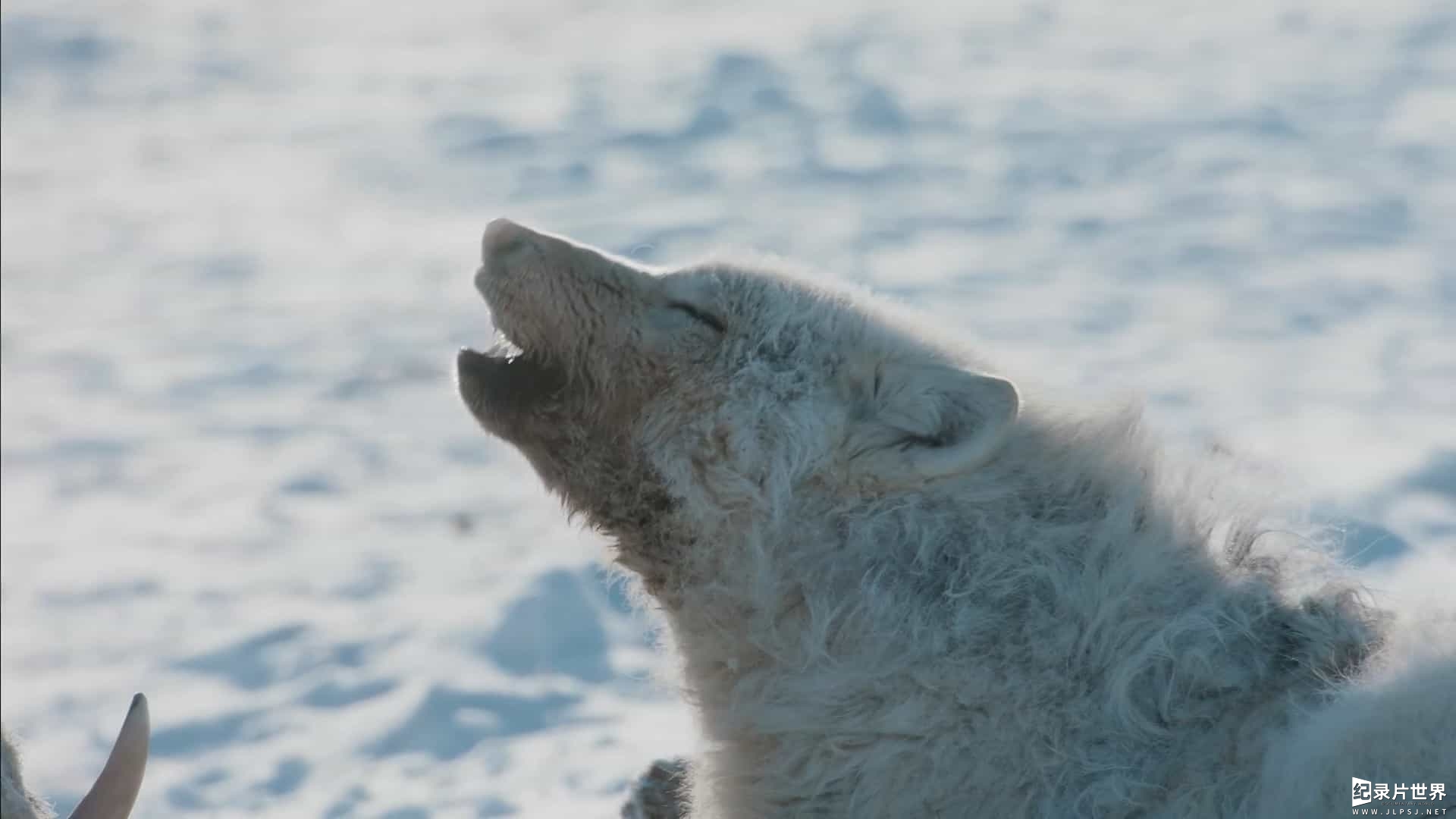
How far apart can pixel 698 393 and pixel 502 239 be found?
658 millimetres

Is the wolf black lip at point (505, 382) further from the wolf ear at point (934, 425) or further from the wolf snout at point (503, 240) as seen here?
the wolf ear at point (934, 425)

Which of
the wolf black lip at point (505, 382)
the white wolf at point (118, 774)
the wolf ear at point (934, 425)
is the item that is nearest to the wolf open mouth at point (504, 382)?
the wolf black lip at point (505, 382)

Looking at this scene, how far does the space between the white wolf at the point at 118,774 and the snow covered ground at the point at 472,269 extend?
132 centimetres

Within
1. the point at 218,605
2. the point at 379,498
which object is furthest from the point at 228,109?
the point at 218,605

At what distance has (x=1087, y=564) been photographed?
3613 mm

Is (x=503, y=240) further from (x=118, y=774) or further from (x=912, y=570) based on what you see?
(x=118, y=774)

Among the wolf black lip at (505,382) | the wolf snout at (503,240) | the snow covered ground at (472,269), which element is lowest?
the wolf black lip at (505,382)

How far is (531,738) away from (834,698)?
253 centimetres

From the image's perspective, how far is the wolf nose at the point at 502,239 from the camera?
4156 millimetres

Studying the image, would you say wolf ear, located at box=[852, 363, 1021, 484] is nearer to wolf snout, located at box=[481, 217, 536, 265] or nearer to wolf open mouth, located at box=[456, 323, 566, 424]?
wolf open mouth, located at box=[456, 323, 566, 424]

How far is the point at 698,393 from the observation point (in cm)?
393

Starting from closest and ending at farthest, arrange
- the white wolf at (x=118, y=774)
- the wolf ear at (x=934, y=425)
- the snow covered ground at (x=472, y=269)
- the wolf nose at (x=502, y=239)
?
the white wolf at (x=118, y=774)
the wolf ear at (x=934, y=425)
the wolf nose at (x=502, y=239)
the snow covered ground at (x=472, y=269)

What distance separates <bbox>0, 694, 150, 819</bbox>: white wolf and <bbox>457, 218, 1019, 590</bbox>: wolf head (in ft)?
3.69

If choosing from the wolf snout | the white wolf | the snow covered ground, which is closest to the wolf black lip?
the wolf snout
